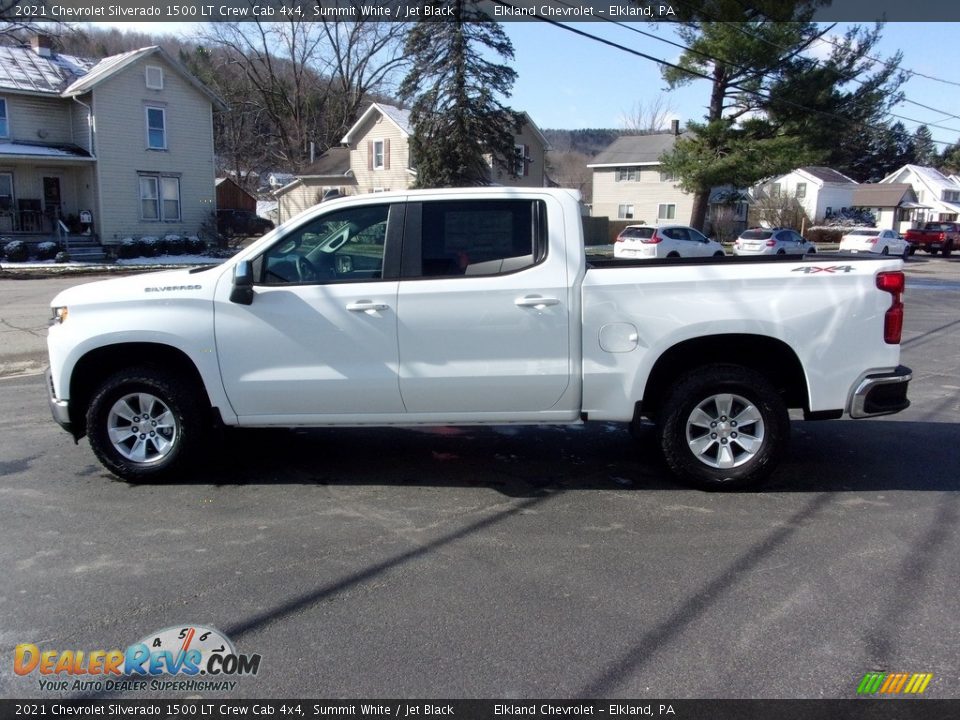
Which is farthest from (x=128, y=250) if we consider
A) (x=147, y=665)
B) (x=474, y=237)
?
(x=147, y=665)

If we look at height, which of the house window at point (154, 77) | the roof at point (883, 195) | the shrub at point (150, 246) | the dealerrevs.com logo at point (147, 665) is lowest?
the dealerrevs.com logo at point (147, 665)

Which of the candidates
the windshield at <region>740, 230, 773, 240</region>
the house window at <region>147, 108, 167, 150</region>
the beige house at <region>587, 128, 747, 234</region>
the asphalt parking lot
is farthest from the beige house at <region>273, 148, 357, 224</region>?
the asphalt parking lot

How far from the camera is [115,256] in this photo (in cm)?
3055

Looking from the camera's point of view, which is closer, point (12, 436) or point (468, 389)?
point (468, 389)

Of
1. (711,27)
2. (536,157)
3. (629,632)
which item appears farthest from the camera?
(536,157)

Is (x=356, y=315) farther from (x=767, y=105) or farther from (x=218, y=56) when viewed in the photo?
(x=218, y=56)

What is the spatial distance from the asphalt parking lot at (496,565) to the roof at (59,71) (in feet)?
97.4

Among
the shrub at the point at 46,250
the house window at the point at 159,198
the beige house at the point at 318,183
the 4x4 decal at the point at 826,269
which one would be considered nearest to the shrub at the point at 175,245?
the house window at the point at 159,198

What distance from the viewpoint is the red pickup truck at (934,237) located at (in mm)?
44156

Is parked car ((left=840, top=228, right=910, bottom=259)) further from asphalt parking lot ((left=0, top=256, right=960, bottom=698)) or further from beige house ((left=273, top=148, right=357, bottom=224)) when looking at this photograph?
asphalt parking lot ((left=0, top=256, right=960, bottom=698))

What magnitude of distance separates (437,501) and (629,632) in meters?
1.96

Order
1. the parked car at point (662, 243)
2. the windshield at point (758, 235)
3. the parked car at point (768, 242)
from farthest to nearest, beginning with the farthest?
the windshield at point (758, 235) → the parked car at point (768, 242) → the parked car at point (662, 243)

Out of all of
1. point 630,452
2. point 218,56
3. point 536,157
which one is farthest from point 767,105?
point 218,56

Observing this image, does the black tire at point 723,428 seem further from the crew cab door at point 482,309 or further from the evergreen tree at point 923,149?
the evergreen tree at point 923,149
